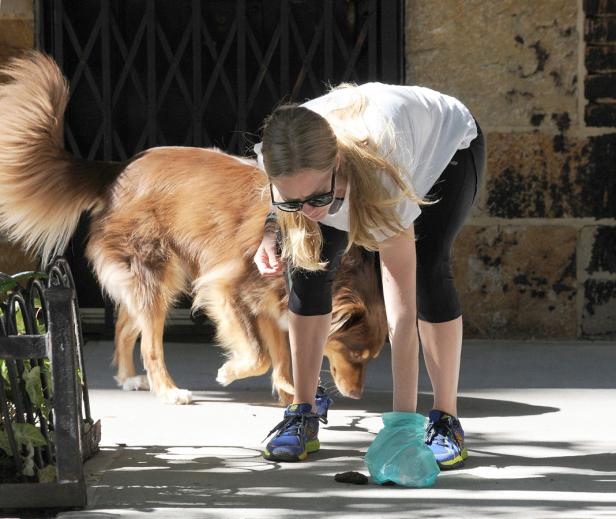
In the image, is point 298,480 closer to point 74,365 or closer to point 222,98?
point 74,365

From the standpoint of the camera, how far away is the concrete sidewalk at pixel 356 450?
353 cm

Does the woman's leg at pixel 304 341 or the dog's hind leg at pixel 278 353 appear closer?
the woman's leg at pixel 304 341

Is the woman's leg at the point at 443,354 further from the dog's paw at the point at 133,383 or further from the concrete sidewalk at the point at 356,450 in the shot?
the dog's paw at the point at 133,383

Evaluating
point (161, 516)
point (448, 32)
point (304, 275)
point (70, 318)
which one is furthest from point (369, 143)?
point (448, 32)

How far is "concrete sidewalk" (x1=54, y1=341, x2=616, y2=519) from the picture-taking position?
3.53m

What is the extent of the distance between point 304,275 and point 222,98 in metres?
3.22

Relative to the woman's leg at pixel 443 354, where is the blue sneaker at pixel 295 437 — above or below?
below

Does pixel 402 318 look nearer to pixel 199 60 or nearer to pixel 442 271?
pixel 442 271

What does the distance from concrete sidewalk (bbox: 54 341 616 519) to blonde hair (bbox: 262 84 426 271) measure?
0.77 m

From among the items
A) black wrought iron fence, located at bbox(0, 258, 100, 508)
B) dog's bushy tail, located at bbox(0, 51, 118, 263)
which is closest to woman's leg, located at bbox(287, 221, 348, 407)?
black wrought iron fence, located at bbox(0, 258, 100, 508)

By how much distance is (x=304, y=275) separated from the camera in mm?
4094

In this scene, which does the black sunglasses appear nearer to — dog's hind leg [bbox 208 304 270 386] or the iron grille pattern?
dog's hind leg [bbox 208 304 270 386]

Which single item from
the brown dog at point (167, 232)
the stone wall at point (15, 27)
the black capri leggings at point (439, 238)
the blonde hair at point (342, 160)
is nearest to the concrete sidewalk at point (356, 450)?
the brown dog at point (167, 232)

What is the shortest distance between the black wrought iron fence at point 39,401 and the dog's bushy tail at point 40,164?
1663 mm
